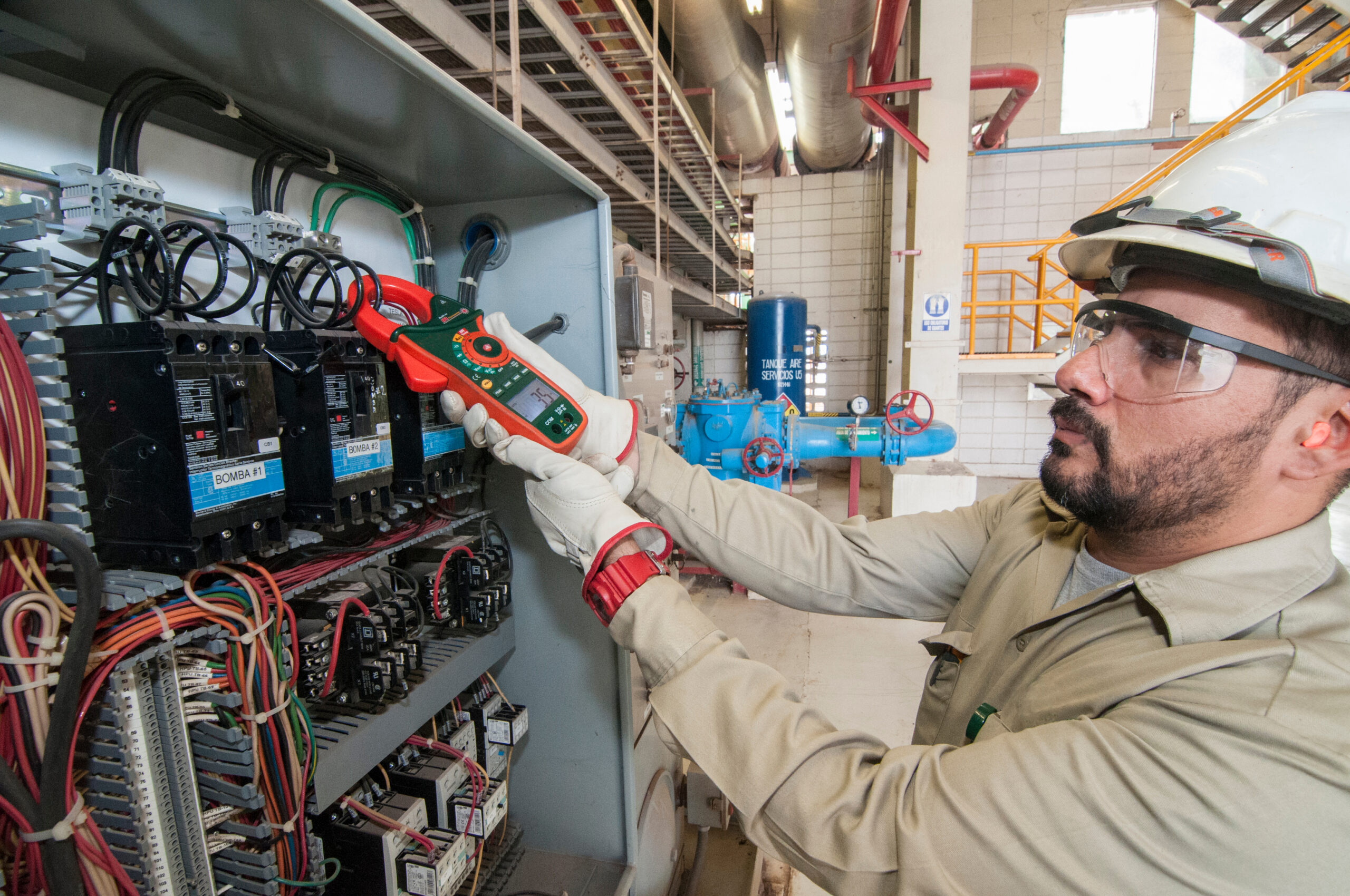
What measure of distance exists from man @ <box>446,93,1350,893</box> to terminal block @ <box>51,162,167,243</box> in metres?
0.65

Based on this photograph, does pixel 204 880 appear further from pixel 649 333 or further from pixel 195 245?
pixel 649 333

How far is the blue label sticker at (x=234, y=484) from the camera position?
25.6 inches

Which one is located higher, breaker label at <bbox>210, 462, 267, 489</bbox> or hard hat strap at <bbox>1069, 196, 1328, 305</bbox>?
hard hat strap at <bbox>1069, 196, 1328, 305</bbox>

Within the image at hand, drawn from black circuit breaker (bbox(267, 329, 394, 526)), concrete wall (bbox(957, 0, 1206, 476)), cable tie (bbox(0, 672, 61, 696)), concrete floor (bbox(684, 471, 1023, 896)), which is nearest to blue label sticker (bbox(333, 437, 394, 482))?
black circuit breaker (bbox(267, 329, 394, 526))

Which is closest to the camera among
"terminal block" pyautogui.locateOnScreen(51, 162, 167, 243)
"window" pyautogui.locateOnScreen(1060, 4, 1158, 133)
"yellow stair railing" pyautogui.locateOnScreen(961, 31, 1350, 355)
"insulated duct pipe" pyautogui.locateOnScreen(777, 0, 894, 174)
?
"terminal block" pyautogui.locateOnScreen(51, 162, 167, 243)

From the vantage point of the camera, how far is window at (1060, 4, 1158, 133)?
545 centimetres

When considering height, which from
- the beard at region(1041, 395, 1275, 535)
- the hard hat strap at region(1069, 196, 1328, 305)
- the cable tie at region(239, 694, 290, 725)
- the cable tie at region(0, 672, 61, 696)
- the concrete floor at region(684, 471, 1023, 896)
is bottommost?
the concrete floor at region(684, 471, 1023, 896)

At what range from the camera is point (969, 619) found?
0.99 m

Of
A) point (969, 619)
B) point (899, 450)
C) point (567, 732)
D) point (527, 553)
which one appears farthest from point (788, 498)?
point (899, 450)

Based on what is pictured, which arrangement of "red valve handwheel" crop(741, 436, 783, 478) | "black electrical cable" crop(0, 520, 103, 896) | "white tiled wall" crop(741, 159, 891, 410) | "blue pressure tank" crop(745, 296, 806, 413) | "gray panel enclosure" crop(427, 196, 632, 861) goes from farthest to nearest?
1. "white tiled wall" crop(741, 159, 891, 410)
2. "blue pressure tank" crop(745, 296, 806, 413)
3. "red valve handwheel" crop(741, 436, 783, 478)
4. "gray panel enclosure" crop(427, 196, 632, 861)
5. "black electrical cable" crop(0, 520, 103, 896)

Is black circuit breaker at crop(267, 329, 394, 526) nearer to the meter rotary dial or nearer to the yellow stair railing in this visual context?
the meter rotary dial

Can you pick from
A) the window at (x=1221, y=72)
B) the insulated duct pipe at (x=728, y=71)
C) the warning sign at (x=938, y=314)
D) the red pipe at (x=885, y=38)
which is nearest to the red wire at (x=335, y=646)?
the insulated duct pipe at (x=728, y=71)

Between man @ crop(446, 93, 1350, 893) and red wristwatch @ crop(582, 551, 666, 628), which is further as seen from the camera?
red wristwatch @ crop(582, 551, 666, 628)

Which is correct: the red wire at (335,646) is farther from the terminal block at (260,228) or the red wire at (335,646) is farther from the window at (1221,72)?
the window at (1221,72)
